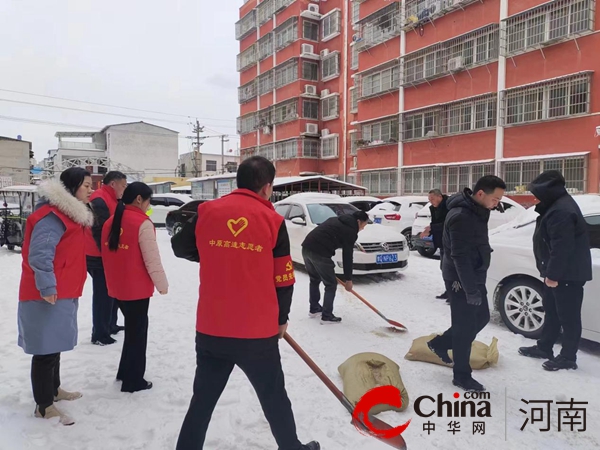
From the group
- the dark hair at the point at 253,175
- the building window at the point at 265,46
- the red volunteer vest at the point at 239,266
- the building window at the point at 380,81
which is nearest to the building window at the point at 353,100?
the building window at the point at 380,81

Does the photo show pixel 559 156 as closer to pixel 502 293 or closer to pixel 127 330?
pixel 502 293

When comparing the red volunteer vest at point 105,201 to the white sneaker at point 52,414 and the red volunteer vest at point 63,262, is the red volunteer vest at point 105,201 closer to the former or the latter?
the red volunteer vest at point 63,262

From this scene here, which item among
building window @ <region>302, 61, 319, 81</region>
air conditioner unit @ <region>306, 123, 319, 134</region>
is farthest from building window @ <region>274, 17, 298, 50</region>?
air conditioner unit @ <region>306, 123, 319, 134</region>

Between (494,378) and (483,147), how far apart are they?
651 inches

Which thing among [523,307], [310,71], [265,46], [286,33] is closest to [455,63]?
[310,71]

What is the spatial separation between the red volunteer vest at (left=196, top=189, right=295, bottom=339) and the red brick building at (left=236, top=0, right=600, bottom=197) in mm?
16077

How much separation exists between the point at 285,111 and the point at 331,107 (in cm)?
401

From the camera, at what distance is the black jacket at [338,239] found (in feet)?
17.2

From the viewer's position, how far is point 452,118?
20031mm

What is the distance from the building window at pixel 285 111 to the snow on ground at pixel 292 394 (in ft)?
89.3

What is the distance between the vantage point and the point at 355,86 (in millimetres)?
27531

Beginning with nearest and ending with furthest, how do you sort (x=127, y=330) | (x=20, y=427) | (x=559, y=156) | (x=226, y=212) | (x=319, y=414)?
(x=226, y=212) < (x=20, y=427) < (x=319, y=414) < (x=127, y=330) < (x=559, y=156)

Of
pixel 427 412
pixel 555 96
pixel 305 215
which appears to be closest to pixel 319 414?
pixel 427 412

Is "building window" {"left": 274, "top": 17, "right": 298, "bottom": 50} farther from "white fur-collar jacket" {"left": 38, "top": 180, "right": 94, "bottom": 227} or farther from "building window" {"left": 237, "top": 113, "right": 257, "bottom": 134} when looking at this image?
"white fur-collar jacket" {"left": 38, "top": 180, "right": 94, "bottom": 227}
